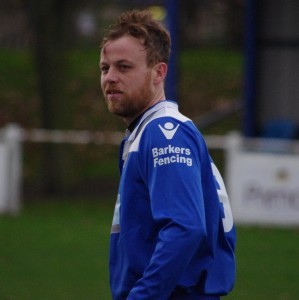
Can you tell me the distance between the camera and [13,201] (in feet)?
50.3

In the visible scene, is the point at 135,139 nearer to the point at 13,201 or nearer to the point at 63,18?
the point at 13,201

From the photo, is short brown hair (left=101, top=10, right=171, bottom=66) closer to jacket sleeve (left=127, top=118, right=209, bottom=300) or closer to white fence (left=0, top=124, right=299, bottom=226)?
jacket sleeve (left=127, top=118, right=209, bottom=300)

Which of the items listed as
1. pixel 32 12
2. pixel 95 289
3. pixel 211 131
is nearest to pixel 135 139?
pixel 95 289

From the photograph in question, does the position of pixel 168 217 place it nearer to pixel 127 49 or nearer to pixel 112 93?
pixel 112 93

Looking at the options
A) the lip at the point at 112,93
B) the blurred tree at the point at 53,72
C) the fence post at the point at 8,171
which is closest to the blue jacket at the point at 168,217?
the lip at the point at 112,93

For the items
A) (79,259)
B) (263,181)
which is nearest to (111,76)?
(79,259)

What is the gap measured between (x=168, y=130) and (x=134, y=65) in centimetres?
27

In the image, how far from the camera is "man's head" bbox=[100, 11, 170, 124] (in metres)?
3.76

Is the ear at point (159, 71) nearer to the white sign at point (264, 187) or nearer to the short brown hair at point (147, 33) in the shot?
the short brown hair at point (147, 33)

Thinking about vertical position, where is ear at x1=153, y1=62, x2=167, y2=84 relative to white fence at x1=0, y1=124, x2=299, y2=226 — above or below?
above

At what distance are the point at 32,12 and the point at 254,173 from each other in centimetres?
689

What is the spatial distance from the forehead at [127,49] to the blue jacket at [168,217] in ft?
0.61

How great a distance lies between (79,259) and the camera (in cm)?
1107

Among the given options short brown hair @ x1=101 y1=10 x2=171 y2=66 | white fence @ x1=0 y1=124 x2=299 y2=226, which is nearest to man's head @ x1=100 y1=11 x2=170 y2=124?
short brown hair @ x1=101 y1=10 x2=171 y2=66
